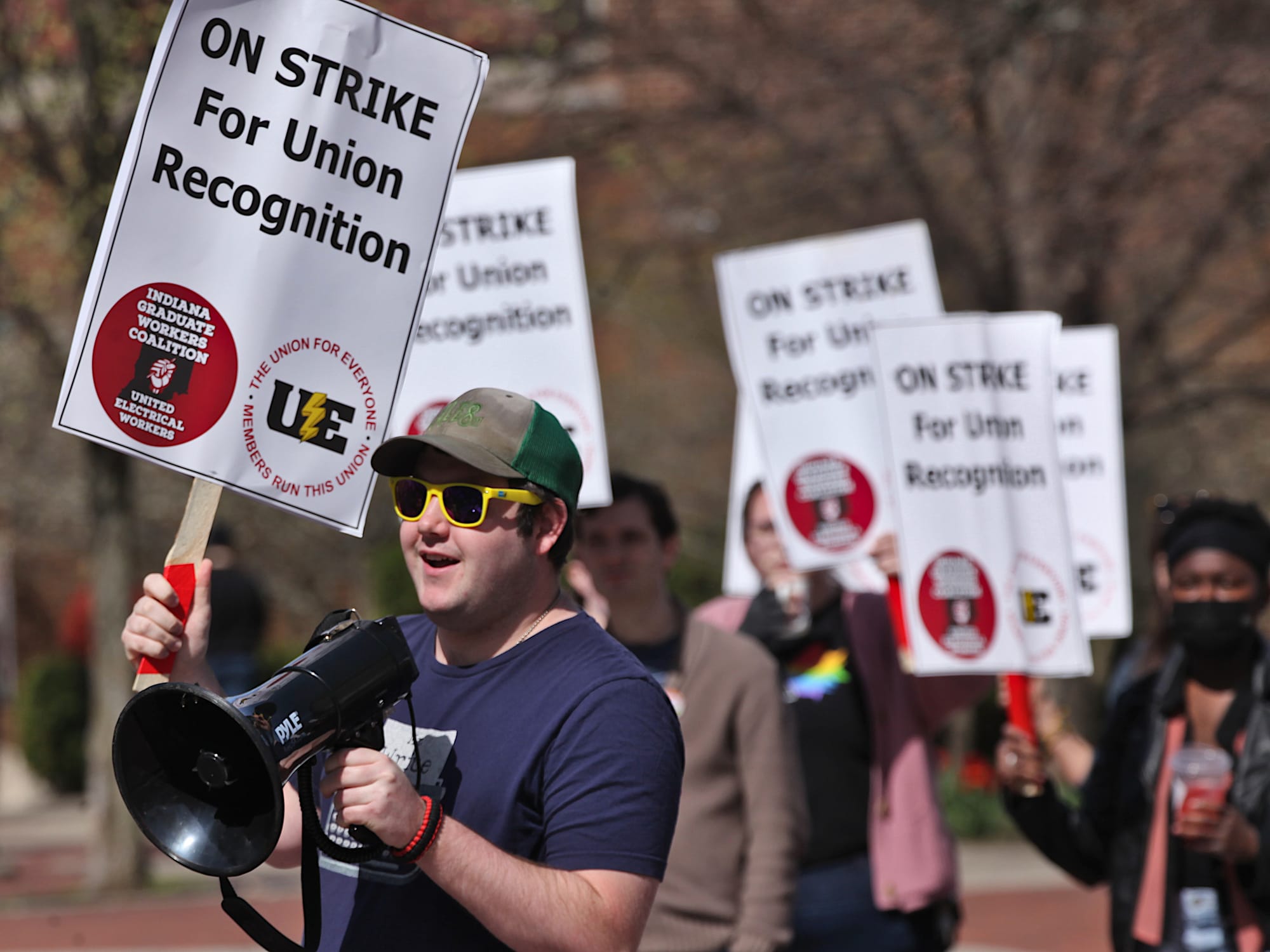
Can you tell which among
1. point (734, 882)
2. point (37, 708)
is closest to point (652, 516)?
point (734, 882)

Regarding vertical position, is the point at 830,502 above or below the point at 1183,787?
above

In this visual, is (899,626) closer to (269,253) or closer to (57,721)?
(269,253)

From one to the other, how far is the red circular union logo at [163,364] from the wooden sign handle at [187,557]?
0.13 meters

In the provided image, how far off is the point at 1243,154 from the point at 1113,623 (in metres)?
5.06

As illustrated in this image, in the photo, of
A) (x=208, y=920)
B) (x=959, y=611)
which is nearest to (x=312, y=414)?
(x=959, y=611)

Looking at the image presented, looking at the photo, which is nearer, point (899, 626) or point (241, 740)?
point (241, 740)

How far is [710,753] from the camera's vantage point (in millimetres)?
4570

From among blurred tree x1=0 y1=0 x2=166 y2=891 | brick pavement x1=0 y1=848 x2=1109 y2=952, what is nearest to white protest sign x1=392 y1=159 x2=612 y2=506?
brick pavement x1=0 y1=848 x2=1109 y2=952

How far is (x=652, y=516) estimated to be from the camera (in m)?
4.79

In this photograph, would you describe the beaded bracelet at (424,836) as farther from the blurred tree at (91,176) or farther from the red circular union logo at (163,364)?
the blurred tree at (91,176)

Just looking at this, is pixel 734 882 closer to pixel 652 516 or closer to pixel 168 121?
pixel 652 516

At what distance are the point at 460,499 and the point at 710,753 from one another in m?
1.90

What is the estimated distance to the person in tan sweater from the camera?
14.6 ft

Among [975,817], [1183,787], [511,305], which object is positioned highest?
[511,305]
